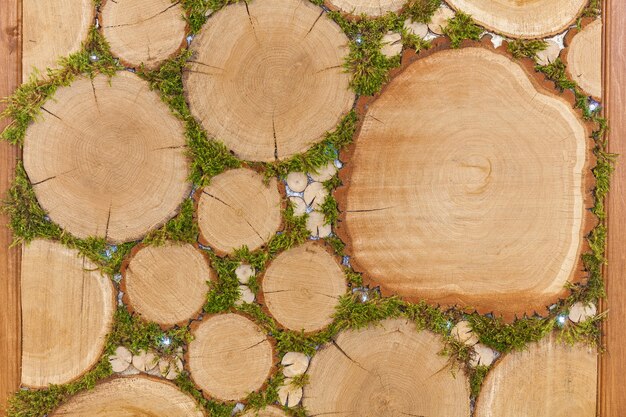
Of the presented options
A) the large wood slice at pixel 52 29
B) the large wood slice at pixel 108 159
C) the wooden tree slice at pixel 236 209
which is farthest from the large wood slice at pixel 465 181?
the large wood slice at pixel 52 29

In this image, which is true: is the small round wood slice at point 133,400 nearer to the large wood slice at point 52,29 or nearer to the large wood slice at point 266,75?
the large wood slice at point 266,75

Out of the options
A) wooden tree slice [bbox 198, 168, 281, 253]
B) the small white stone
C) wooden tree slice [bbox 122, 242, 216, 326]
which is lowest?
wooden tree slice [bbox 122, 242, 216, 326]

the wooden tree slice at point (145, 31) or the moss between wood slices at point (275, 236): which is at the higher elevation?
the wooden tree slice at point (145, 31)

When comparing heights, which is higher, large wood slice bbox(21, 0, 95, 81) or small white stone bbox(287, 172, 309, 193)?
large wood slice bbox(21, 0, 95, 81)

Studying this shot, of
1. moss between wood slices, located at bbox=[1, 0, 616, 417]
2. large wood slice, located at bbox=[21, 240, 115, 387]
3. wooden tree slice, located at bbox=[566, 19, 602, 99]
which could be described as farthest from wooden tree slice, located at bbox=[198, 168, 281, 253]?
wooden tree slice, located at bbox=[566, 19, 602, 99]

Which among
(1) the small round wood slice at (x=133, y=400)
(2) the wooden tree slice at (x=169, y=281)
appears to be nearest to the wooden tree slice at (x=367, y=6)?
(2) the wooden tree slice at (x=169, y=281)

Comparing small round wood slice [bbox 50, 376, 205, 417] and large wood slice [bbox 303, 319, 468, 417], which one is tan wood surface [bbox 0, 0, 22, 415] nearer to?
small round wood slice [bbox 50, 376, 205, 417]

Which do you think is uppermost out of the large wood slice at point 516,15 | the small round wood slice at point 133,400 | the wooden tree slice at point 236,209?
the large wood slice at point 516,15
